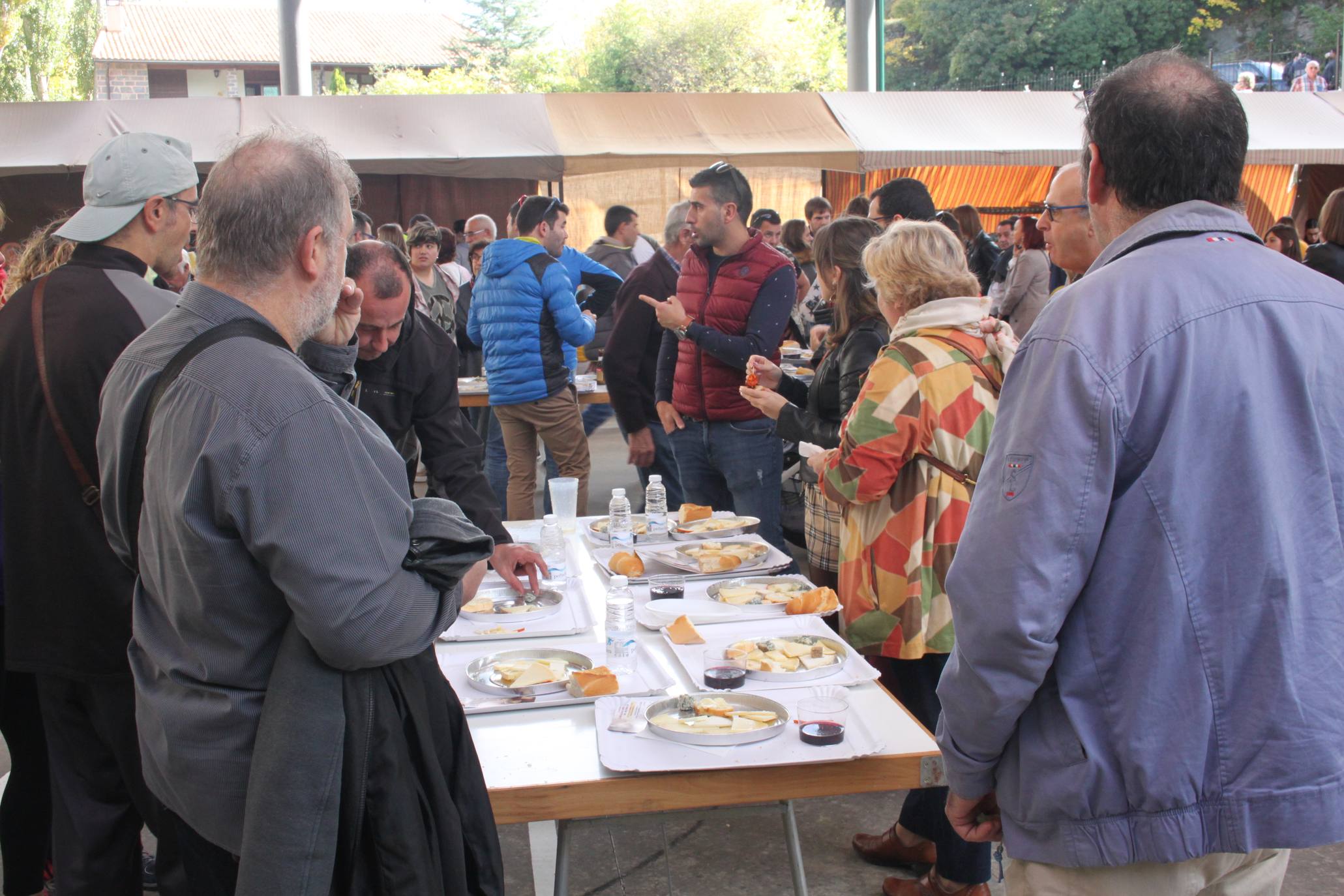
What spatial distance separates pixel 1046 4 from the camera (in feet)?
148

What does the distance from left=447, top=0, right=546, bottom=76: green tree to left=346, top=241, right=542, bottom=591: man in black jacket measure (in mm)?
62222

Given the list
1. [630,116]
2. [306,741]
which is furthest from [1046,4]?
[306,741]

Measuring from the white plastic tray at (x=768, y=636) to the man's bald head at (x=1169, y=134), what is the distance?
1270mm

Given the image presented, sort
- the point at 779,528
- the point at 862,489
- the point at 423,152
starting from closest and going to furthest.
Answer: the point at 862,489 < the point at 779,528 < the point at 423,152

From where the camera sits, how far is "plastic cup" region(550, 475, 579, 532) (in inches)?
150

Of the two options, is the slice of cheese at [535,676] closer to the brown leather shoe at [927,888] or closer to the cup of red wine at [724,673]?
the cup of red wine at [724,673]

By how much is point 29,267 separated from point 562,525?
1.82 metres

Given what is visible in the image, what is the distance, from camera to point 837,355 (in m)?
3.52

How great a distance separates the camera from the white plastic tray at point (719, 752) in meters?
2.02

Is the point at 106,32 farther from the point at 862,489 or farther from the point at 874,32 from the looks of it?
the point at 862,489

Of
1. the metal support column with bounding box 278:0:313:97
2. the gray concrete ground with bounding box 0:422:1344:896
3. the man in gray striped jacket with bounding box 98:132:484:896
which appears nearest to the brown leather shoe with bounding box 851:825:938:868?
the gray concrete ground with bounding box 0:422:1344:896

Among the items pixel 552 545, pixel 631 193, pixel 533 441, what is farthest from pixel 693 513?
pixel 631 193

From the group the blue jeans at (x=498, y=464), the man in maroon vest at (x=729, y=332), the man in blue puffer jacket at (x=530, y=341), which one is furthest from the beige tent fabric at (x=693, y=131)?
the man in maroon vest at (x=729, y=332)

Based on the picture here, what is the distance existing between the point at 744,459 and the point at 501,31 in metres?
64.3
